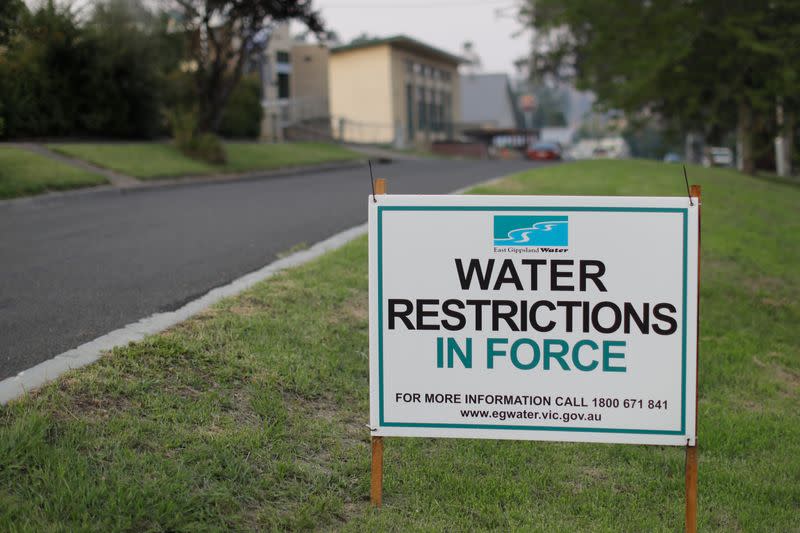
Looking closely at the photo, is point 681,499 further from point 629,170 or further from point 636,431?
point 629,170

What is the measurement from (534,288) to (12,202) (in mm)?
12431

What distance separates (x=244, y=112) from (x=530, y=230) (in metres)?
32.8

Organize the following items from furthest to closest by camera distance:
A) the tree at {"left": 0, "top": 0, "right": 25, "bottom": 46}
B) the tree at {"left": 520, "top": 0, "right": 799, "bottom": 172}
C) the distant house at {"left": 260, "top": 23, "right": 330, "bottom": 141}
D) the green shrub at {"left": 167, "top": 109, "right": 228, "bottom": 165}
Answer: the distant house at {"left": 260, "top": 23, "right": 330, "bottom": 141}
the green shrub at {"left": 167, "top": 109, "right": 228, "bottom": 165}
the tree at {"left": 520, "top": 0, "right": 799, "bottom": 172}
the tree at {"left": 0, "top": 0, "right": 25, "bottom": 46}

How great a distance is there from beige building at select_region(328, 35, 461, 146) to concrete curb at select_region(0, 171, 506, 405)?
42.6 meters

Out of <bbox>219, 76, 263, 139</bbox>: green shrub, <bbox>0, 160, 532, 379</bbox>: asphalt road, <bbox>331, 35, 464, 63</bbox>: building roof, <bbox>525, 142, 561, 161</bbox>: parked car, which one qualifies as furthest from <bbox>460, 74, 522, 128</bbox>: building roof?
<bbox>0, 160, 532, 379</bbox>: asphalt road

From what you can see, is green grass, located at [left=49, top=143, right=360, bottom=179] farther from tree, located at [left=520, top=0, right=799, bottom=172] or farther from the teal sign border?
the teal sign border

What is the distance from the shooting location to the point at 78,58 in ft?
77.9

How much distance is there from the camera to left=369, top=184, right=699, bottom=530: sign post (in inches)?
136

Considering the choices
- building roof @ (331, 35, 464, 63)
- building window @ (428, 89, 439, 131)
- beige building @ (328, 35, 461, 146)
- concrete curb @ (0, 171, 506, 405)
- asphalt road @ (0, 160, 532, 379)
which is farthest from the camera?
building window @ (428, 89, 439, 131)

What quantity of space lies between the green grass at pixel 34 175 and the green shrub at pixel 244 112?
53.2 ft

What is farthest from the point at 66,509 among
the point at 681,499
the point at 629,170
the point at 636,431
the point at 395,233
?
the point at 629,170

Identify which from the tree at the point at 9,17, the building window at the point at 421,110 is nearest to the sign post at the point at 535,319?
the tree at the point at 9,17

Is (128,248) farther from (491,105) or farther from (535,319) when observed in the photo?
(491,105)

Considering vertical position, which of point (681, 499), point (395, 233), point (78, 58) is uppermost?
point (78, 58)
